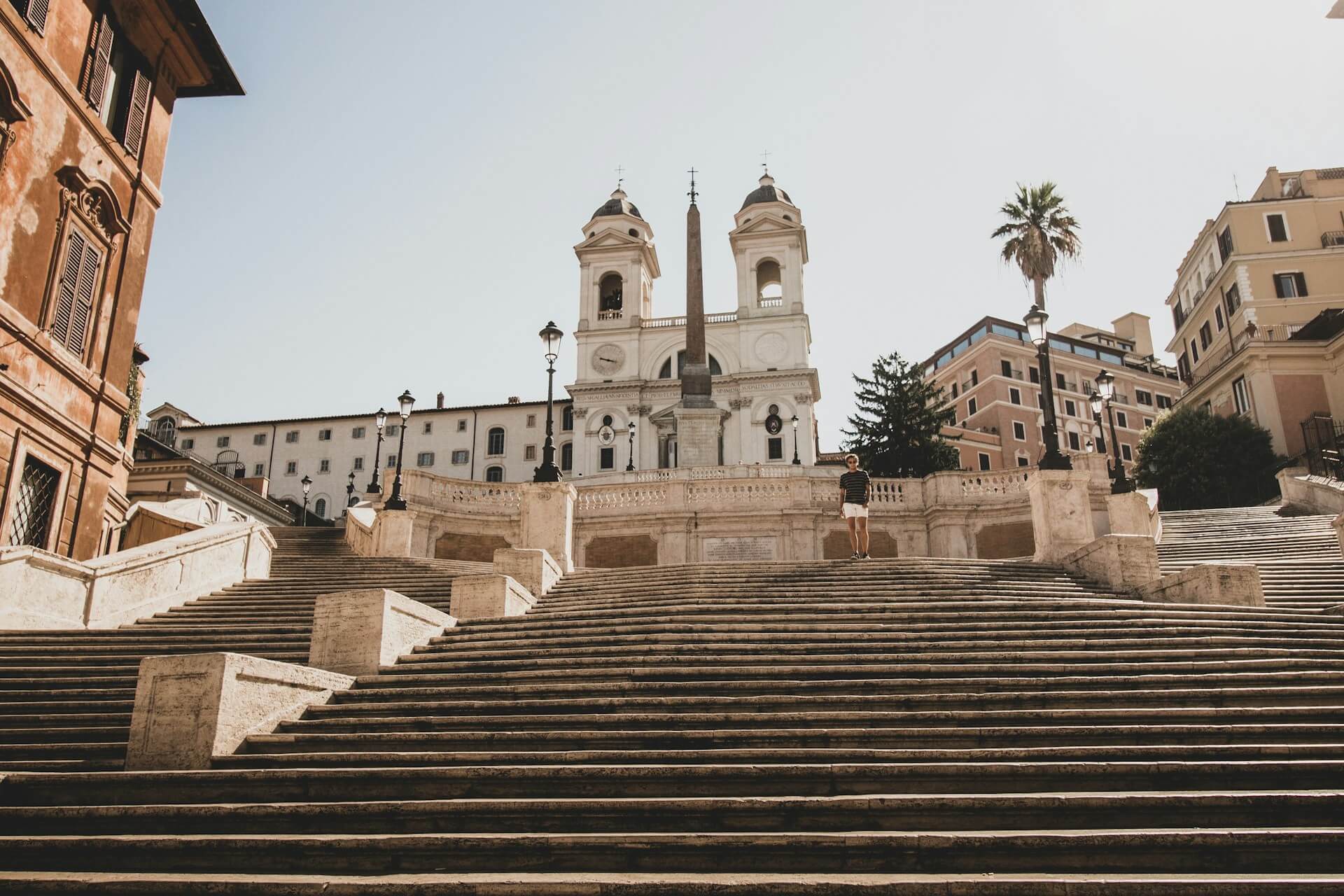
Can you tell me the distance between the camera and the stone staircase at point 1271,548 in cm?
1374

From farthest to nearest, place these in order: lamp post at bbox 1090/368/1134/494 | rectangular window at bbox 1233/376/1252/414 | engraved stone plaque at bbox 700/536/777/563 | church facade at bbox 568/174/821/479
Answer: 1. church facade at bbox 568/174/821/479
2. rectangular window at bbox 1233/376/1252/414
3. engraved stone plaque at bbox 700/536/777/563
4. lamp post at bbox 1090/368/1134/494

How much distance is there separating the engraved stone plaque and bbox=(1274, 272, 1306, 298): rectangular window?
3442 centimetres

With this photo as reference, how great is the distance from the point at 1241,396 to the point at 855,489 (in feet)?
113

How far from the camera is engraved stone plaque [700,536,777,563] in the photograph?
87.0ft

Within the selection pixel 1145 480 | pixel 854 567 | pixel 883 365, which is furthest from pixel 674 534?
pixel 883 365

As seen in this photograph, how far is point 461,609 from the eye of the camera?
1270 cm

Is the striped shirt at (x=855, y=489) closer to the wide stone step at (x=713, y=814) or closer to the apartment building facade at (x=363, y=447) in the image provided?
the wide stone step at (x=713, y=814)

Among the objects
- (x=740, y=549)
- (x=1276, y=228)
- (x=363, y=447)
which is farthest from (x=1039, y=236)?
(x=363, y=447)

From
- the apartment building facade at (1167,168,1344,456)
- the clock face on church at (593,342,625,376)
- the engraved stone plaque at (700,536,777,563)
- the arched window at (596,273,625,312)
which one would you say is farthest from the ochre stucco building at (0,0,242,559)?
the arched window at (596,273,625,312)

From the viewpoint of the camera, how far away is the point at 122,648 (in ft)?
38.1

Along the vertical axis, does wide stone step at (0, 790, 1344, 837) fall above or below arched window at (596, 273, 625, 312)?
below

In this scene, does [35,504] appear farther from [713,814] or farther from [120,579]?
[713,814]

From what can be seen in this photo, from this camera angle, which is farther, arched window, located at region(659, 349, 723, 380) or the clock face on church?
the clock face on church

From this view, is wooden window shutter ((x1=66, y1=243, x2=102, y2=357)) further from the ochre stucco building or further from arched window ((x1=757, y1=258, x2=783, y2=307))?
arched window ((x1=757, y1=258, x2=783, y2=307))
